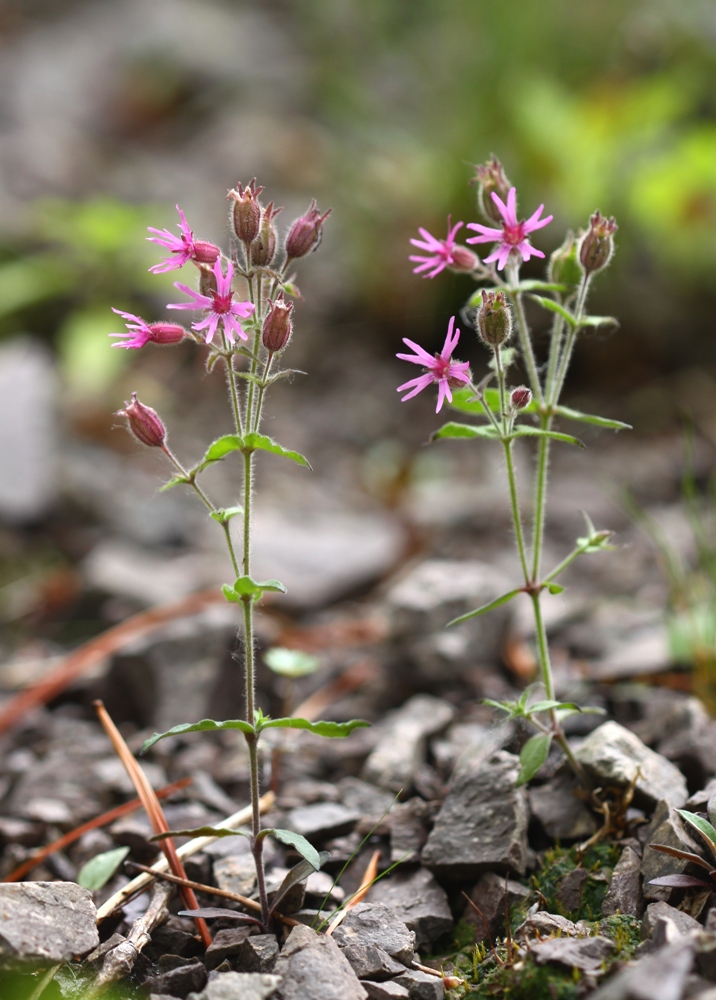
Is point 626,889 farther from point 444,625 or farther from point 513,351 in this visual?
point 444,625

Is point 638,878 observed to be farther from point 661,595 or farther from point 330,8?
point 330,8

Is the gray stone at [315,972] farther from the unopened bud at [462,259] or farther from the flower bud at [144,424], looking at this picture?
the unopened bud at [462,259]

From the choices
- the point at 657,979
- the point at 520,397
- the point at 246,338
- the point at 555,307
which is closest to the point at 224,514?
the point at 246,338

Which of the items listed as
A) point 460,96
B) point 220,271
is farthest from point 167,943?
point 460,96

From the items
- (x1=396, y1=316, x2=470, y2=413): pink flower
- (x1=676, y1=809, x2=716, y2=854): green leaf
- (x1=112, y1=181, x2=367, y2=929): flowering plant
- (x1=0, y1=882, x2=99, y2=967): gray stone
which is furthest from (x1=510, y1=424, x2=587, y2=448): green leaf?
(x1=0, y1=882, x2=99, y2=967): gray stone

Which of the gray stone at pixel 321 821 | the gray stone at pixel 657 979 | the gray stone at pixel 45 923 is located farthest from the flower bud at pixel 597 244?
the gray stone at pixel 45 923

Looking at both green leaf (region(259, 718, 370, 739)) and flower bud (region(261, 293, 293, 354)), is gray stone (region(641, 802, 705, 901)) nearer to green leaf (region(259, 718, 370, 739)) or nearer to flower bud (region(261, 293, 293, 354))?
green leaf (region(259, 718, 370, 739))
